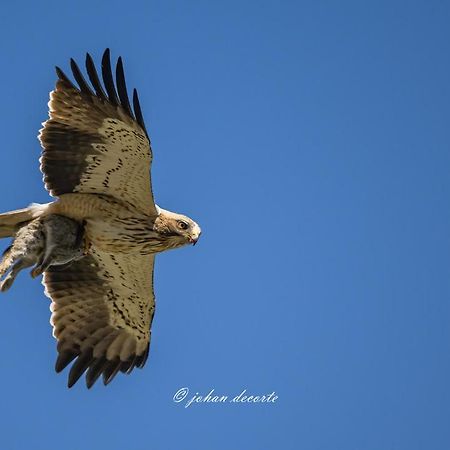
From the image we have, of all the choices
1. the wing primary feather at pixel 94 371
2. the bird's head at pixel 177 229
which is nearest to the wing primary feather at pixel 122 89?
the bird's head at pixel 177 229

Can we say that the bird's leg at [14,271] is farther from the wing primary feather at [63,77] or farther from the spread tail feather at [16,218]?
the wing primary feather at [63,77]

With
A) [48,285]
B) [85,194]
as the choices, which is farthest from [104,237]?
[48,285]

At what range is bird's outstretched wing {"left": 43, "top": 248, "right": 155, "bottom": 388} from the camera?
11234mm

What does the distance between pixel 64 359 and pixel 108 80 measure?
10.9ft

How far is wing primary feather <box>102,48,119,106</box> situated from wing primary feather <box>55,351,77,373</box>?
10.1 ft

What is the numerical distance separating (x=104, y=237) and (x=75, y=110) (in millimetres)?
1413

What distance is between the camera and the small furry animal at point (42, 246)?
9.72 m

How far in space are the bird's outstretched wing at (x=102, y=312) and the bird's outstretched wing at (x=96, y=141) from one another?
111cm

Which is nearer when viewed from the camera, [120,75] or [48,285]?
[120,75]

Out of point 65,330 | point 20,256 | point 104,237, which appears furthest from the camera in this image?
point 65,330

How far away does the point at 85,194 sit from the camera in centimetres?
1048

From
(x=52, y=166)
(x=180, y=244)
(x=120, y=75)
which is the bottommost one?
(x=180, y=244)

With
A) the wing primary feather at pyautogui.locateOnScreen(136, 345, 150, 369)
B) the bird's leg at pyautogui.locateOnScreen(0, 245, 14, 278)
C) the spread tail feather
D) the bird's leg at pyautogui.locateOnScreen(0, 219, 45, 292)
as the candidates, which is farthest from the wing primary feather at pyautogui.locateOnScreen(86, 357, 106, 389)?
the bird's leg at pyautogui.locateOnScreen(0, 245, 14, 278)

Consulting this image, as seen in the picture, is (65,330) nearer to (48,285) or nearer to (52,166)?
(48,285)
